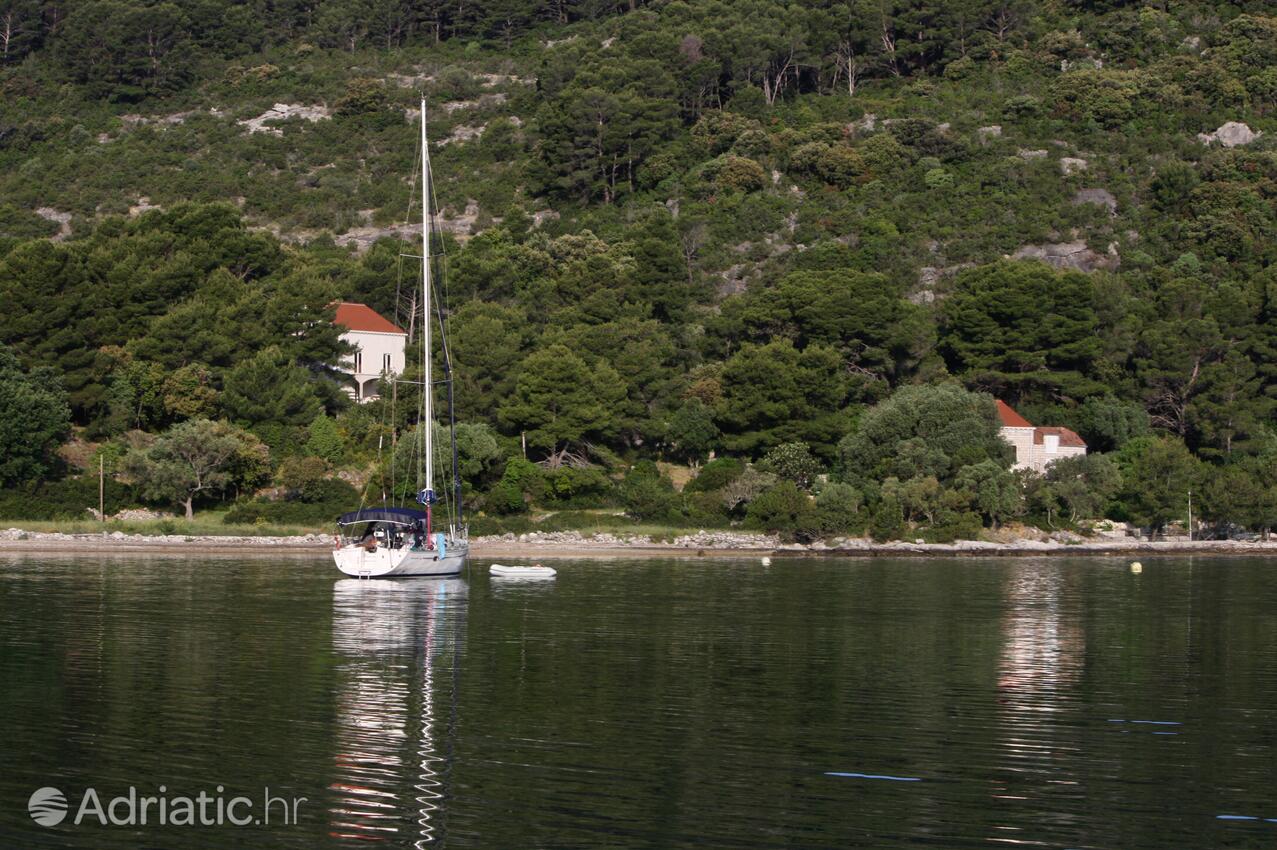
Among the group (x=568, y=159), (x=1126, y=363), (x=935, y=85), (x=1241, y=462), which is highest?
(x=935, y=85)

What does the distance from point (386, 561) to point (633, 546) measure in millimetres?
21038

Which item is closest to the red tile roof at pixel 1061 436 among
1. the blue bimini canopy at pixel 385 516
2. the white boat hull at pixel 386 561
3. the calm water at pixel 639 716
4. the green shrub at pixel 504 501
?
the green shrub at pixel 504 501

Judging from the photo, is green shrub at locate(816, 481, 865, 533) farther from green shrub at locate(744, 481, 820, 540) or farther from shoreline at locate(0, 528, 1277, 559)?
shoreline at locate(0, 528, 1277, 559)

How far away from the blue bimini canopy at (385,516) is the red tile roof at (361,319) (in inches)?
1471

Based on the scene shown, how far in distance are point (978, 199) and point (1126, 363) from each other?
30012 millimetres

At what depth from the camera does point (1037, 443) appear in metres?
83.6

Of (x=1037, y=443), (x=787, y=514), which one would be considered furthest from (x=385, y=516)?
(x=1037, y=443)

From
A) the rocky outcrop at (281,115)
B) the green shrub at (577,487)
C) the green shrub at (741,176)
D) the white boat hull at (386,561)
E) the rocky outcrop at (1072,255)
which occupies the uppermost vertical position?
the rocky outcrop at (281,115)

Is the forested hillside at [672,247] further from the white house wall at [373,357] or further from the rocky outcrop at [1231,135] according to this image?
the white house wall at [373,357]

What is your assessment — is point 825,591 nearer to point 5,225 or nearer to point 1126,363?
point 1126,363

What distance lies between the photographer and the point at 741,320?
90.3m

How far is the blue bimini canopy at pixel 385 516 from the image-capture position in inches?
2052

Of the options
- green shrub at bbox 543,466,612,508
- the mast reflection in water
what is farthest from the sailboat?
green shrub at bbox 543,466,612,508

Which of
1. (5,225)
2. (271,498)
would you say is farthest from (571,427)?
(5,225)
